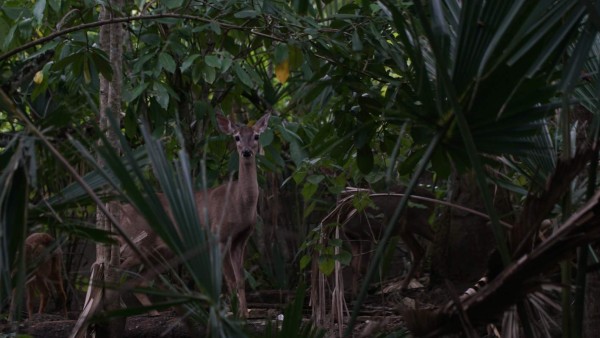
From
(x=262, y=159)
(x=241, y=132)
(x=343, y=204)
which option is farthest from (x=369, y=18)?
(x=241, y=132)

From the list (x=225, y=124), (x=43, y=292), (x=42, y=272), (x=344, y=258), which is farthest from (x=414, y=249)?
(x=344, y=258)

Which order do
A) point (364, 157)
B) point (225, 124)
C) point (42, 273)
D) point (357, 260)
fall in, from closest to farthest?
point (364, 157), point (42, 273), point (225, 124), point (357, 260)

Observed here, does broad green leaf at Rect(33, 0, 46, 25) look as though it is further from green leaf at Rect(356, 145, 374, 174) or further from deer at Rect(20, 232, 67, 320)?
deer at Rect(20, 232, 67, 320)

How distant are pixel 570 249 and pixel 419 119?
2.53 feet

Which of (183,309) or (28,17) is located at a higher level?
(28,17)

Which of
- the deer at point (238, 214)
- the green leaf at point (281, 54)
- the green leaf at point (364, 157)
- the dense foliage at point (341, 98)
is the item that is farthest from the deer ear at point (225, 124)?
the green leaf at point (364, 157)

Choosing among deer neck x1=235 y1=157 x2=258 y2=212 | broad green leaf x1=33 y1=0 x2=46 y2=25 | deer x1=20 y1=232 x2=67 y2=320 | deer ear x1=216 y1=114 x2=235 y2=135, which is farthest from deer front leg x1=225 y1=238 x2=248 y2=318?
broad green leaf x1=33 y1=0 x2=46 y2=25

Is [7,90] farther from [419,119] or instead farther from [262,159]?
[262,159]

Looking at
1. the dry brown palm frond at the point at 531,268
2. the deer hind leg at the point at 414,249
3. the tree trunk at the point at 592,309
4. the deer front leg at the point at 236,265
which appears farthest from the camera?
the deer hind leg at the point at 414,249

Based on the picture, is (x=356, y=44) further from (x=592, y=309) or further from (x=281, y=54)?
(x=592, y=309)

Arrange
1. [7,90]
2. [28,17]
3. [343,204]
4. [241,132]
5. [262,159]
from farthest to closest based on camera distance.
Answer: [241,132], [262,159], [28,17], [343,204], [7,90]

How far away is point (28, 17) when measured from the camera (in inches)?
272

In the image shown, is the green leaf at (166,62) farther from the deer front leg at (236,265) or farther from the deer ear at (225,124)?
the deer front leg at (236,265)

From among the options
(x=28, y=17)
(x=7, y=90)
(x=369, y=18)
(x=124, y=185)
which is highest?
(x=28, y=17)
